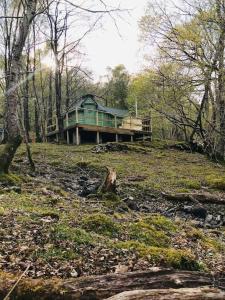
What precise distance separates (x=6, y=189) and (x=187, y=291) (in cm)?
607

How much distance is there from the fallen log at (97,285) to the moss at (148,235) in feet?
6.53

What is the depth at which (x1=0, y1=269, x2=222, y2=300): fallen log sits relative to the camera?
4.18m

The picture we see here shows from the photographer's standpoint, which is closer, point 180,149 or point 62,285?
point 62,285

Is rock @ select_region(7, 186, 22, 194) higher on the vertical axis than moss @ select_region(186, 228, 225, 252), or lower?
higher

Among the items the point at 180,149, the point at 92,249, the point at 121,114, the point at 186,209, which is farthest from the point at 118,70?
the point at 92,249

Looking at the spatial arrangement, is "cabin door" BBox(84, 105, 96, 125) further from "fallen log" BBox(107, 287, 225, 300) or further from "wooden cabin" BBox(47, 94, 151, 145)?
"fallen log" BBox(107, 287, 225, 300)

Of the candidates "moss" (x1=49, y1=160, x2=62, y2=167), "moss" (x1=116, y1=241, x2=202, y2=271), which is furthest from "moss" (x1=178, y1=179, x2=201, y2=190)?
"moss" (x1=116, y1=241, x2=202, y2=271)

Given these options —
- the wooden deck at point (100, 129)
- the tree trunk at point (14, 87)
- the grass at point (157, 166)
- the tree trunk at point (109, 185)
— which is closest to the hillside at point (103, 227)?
the grass at point (157, 166)

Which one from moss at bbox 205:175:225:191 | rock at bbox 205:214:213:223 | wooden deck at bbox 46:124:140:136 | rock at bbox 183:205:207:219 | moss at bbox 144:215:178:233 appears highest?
wooden deck at bbox 46:124:140:136

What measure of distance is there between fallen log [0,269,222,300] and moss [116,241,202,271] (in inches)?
39.2

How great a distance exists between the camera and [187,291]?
4.09 m

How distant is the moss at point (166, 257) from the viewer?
563 cm

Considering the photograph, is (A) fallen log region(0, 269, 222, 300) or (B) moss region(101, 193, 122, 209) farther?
(B) moss region(101, 193, 122, 209)

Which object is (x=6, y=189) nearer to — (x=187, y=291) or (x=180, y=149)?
(x=187, y=291)
